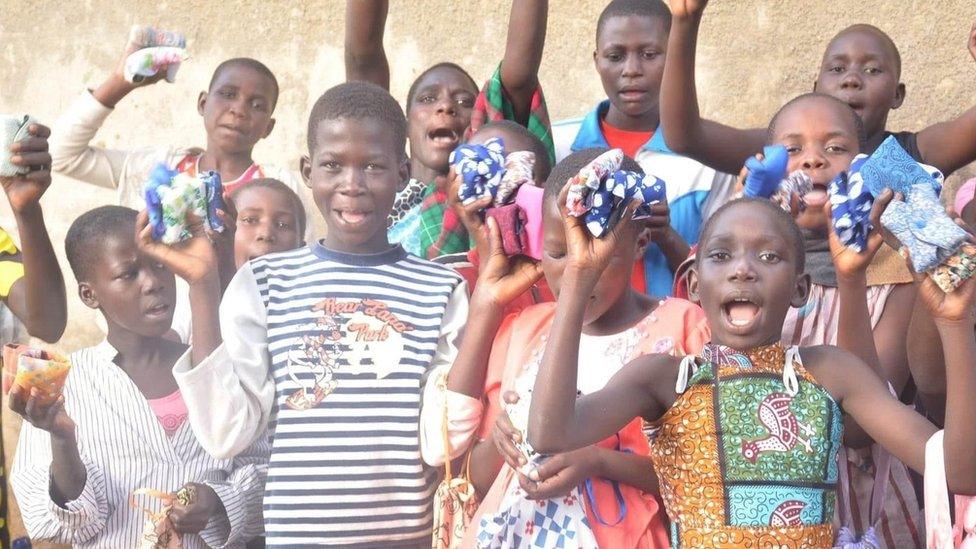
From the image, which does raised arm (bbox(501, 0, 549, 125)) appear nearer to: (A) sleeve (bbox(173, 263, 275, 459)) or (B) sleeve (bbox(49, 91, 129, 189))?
(A) sleeve (bbox(173, 263, 275, 459))

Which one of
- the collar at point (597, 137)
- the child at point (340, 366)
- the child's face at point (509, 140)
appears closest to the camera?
the child at point (340, 366)

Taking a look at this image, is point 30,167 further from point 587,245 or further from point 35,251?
point 587,245

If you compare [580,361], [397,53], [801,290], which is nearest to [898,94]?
[801,290]

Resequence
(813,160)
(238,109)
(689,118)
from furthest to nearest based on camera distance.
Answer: (238,109) < (689,118) < (813,160)

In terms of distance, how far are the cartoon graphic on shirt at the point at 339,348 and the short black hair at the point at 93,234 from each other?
95 cm

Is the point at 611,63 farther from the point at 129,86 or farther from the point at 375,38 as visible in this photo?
the point at 129,86

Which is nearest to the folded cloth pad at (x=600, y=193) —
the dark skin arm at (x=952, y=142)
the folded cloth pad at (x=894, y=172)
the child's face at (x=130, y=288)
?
the folded cloth pad at (x=894, y=172)

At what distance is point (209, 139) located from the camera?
475 cm

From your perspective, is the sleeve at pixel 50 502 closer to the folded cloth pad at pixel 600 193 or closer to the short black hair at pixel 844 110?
the folded cloth pad at pixel 600 193

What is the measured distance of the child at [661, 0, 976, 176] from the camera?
357 cm

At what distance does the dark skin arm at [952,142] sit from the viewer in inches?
145

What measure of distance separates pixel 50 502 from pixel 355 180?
1261mm

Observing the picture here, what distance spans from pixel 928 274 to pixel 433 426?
1.28 metres

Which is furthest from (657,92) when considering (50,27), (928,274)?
(50,27)
